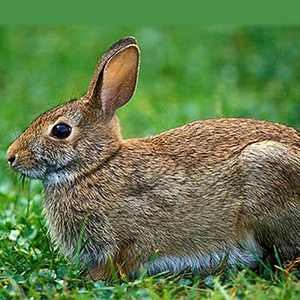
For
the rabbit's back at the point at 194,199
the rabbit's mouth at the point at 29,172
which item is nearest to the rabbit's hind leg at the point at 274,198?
the rabbit's back at the point at 194,199

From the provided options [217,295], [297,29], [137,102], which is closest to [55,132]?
[217,295]

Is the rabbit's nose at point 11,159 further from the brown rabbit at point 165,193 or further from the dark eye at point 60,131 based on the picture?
the dark eye at point 60,131

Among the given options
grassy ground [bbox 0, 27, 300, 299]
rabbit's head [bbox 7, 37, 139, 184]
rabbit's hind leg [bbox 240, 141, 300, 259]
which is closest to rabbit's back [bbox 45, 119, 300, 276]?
rabbit's hind leg [bbox 240, 141, 300, 259]

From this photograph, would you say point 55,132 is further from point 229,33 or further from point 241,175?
point 229,33

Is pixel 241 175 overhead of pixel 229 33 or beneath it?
beneath

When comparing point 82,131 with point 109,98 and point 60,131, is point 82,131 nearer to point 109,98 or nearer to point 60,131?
point 60,131

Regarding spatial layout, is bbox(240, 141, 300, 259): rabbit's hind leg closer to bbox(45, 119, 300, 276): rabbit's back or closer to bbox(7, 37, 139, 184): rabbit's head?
bbox(45, 119, 300, 276): rabbit's back
